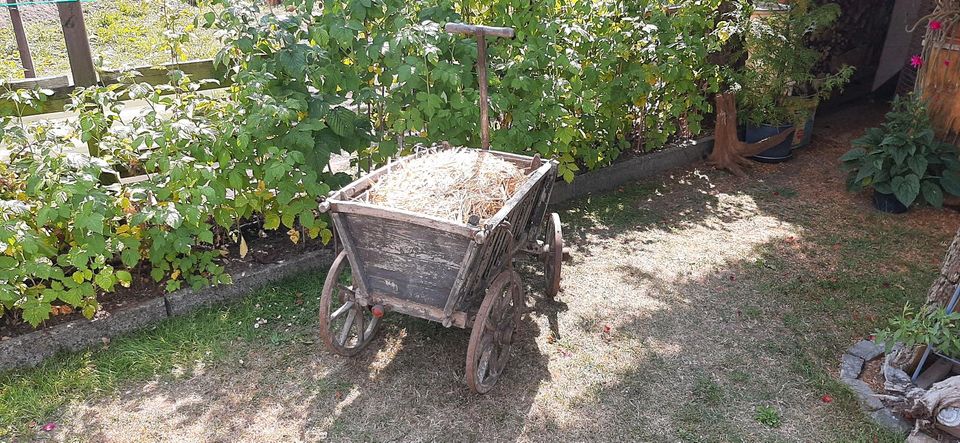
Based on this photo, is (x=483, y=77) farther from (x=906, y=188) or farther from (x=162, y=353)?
(x=906, y=188)

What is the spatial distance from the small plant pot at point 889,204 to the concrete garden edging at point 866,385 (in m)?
2.52

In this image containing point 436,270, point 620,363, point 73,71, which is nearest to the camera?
point 436,270

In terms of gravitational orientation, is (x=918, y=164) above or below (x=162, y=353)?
above

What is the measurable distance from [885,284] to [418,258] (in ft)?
11.7


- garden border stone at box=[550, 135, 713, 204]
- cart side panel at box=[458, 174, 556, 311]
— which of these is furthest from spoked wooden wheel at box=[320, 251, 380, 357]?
garden border stone at box=[550, 135, 713, 204]

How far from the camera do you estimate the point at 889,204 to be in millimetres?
5910

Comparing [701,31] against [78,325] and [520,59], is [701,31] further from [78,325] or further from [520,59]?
[78,325]

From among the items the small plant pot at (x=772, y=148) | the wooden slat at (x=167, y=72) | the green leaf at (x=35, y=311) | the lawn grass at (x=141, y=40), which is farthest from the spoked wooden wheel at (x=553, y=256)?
the small plant pot at (x=772, y=148)

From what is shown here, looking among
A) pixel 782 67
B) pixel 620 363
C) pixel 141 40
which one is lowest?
pixel 620 363

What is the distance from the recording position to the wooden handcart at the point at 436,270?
3.13 m

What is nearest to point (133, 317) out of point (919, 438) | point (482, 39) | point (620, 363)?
point (482, 39)

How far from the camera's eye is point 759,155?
7.12 meters

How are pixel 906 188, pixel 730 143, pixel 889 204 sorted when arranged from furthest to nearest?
pixel 730 143 < pixel 889 204 < pixel 906 188

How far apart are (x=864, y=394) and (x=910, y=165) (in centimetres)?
322
